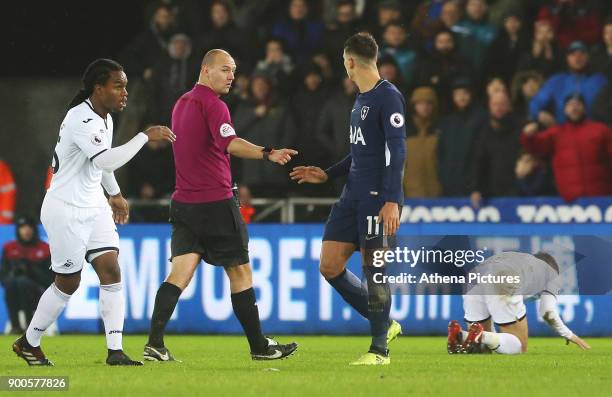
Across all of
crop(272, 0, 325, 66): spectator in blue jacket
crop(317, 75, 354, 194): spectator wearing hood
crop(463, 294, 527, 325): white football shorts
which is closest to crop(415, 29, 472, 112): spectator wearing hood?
crop(317, 75, 354, 194): spectator wearing hood

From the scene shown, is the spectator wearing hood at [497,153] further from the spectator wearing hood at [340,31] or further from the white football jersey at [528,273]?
the white football jersey at [528,273]

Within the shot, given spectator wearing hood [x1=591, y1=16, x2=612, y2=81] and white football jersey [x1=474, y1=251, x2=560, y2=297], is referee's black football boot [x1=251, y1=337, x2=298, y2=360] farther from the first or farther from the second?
spectator wearing hood [x1=591, y1=16, x2=612, y2=81]

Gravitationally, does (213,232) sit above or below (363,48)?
below

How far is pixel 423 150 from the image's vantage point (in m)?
16.9

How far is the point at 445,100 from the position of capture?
57.2 feet

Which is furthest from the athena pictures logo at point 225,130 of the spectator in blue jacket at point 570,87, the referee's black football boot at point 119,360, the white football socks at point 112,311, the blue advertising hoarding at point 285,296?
the spectator in blue jacket at point 570,87

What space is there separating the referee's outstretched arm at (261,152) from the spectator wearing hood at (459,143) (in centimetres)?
716

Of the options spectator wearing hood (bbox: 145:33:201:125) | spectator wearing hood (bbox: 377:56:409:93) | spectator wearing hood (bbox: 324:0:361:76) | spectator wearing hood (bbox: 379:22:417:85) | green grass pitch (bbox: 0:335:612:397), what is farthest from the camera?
spectator wearing hood (bbox: 145:33:201:125)

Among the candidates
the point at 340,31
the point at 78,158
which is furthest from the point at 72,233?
the point at 340,31

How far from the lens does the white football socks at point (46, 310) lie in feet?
32.9

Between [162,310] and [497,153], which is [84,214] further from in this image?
[497,153]

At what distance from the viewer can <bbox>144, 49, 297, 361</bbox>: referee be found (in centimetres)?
1026

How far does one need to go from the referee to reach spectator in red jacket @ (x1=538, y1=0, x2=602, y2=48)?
8.53 metres

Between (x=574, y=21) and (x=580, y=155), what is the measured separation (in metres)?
2.73
